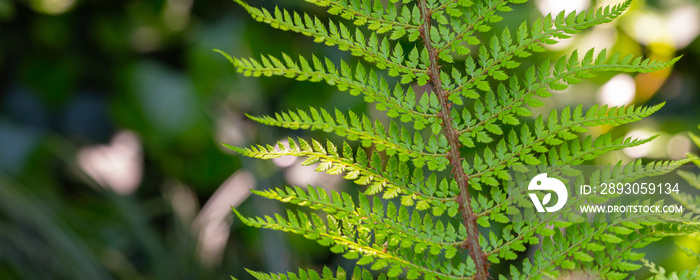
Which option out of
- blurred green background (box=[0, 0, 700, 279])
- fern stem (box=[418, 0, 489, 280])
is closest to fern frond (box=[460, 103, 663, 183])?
fern stem (box=[418, 0, 489, 280])

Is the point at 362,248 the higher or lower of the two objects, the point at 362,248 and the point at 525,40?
the lower

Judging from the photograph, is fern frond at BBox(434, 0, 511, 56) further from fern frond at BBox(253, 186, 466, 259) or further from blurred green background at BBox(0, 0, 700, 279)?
blurred green background at BBox(0, 0, 700, 279)

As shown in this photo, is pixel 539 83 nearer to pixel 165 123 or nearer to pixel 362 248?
pixel 362 248

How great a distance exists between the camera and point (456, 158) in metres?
0.23

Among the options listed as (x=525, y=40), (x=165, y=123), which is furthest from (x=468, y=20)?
(x=165, y=123)

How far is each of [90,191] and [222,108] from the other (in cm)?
46

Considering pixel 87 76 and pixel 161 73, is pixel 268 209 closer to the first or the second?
pixel 161 73

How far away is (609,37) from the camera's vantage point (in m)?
0.76

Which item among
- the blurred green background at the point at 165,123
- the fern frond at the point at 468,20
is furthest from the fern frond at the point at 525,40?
the blurred green background at the point at 165,123

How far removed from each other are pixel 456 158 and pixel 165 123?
2.84ft

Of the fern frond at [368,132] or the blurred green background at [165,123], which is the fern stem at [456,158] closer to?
the fern frond at [368,132]
